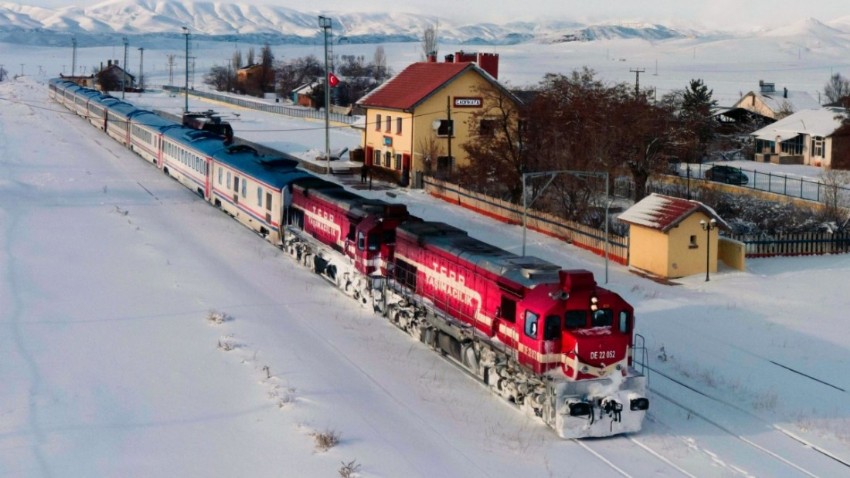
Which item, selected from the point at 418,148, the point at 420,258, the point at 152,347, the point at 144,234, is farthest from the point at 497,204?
the point at 152,347

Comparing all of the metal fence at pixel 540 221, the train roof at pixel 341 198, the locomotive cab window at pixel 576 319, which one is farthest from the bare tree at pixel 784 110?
the locomotive cab window at pixel 576 319

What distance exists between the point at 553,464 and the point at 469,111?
138 feet

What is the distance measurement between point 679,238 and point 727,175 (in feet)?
89.7

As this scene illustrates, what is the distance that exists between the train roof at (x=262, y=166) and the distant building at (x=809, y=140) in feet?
141

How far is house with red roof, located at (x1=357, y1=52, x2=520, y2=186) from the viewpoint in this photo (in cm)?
5638

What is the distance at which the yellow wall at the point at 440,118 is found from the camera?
5669 centimetres

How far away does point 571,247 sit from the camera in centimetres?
3959

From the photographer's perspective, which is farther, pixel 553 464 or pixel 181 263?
pixel 181 263

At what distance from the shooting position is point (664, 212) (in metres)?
34.8

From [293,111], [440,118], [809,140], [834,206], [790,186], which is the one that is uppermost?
[293,111]

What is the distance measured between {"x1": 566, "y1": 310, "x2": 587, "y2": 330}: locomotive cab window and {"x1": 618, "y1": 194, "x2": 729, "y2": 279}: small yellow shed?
15521mm

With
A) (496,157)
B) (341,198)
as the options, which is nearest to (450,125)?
(496,157)

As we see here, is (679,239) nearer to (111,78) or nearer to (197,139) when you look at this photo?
(197,139)

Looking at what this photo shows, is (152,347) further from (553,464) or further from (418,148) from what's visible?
(418,148)
